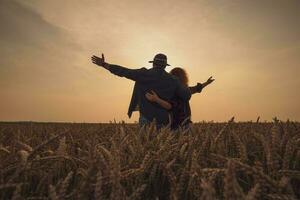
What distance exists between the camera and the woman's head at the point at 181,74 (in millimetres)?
9695

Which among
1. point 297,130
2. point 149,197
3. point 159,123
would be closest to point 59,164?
point 149,197

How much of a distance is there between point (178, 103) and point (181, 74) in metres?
1.26

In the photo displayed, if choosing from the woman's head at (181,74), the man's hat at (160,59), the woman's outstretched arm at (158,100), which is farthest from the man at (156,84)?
the woman's outstretched arm at (158,100)

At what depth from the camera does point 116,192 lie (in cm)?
120

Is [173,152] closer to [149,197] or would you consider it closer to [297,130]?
[149,197]

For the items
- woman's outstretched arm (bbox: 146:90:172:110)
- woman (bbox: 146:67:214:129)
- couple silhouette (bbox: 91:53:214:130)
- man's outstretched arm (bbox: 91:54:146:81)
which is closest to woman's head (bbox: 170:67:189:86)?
woman (bbox: 146:67:214:129)

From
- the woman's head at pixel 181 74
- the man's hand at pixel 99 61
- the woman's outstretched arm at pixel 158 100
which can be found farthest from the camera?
the woman's head at pixel 181 74

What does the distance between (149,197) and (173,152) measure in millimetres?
629

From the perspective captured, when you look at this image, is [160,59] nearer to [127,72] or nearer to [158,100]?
[127,72]

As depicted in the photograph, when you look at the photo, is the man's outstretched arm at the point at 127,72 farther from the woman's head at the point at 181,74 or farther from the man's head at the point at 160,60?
the woman's head at the point at 181,74

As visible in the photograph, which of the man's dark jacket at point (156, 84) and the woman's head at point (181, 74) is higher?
the woman's head at point (181, 74)

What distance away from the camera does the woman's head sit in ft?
31.8

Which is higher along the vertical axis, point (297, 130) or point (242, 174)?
point (297, 130)

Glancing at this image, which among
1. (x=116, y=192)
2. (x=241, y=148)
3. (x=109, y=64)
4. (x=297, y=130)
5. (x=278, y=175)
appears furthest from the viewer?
(x=109, y=64)
